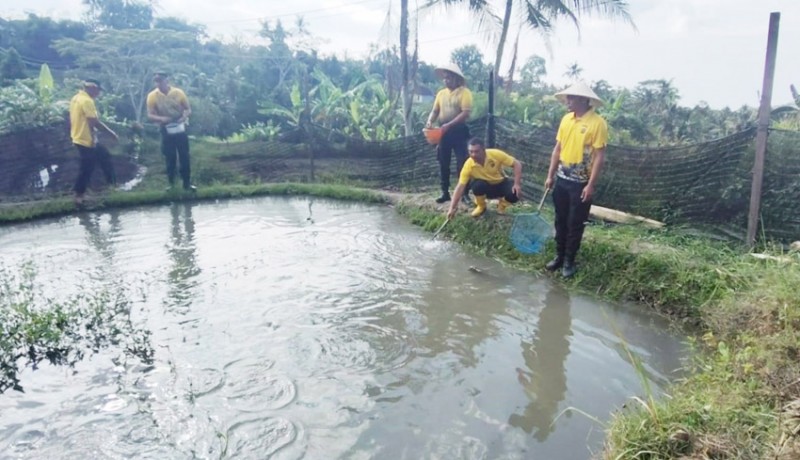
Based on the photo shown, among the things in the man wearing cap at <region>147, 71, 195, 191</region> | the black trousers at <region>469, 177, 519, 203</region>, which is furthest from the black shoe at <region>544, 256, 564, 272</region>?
the man wearing cap at <region>147, 71, 195, 191</region>

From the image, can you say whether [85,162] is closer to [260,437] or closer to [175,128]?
[175,128]

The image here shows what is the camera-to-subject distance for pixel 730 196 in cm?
512

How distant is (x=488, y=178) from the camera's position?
6.04 metres

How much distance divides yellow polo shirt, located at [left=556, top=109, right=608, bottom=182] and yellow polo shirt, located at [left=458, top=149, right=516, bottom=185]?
1182 mm

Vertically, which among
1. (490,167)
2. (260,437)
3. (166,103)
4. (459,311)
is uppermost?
(166,103)

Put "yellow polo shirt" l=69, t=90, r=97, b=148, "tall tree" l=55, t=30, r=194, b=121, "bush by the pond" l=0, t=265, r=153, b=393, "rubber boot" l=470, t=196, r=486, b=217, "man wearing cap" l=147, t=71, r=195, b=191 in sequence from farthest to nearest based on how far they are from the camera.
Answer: "tall tree" l=55, t=30, r=194, b=121 < "man wearing cap" l=147, t=71, r=195, b=191 < "yellow polo shirt" l=69, t=90, r=97, b=148 < "rubber boot" l=470, t=196, r=486, b=217 < "bush by the pond" l=0, t=265, r=153, b=393

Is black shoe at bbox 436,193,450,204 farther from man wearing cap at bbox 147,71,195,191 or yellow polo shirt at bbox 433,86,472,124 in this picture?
man wearing cap at bbox 147,71,195,191

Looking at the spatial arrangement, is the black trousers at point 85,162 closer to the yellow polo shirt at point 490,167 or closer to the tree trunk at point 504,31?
the yellow polo shirt at point 490,167

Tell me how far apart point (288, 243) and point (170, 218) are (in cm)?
228

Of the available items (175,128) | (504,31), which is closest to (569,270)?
(175,128)

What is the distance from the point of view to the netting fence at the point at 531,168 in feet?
15.9

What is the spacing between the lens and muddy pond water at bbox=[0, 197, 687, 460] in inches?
105

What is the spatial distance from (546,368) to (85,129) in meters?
7.31

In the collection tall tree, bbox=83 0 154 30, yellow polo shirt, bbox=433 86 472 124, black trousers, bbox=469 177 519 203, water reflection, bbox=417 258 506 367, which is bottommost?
water reflection, bbox=417 258 506 367
